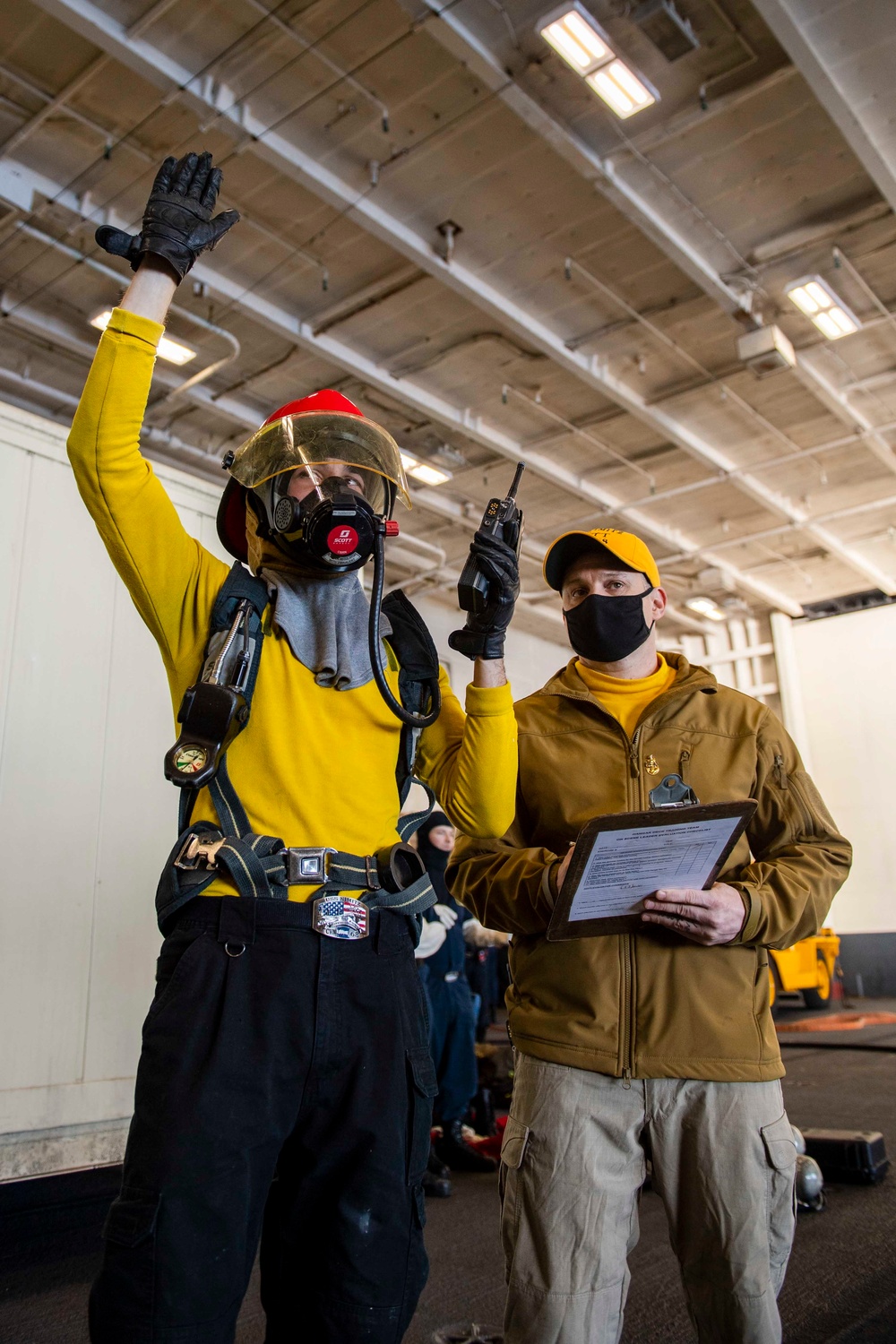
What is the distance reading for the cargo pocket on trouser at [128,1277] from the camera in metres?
1.11

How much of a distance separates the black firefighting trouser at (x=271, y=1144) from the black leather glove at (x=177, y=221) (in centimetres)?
97

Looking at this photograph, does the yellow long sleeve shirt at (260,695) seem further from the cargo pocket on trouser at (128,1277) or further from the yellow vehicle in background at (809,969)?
the yellow vehicle in background at (809,969)

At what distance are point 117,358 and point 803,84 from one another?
6.36m

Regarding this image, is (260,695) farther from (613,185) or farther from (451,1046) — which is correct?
(613,185)

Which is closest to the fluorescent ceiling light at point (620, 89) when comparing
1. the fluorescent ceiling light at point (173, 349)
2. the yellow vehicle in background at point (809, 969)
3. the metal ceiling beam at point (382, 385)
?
the metal ceiling beam at point (382, 385)

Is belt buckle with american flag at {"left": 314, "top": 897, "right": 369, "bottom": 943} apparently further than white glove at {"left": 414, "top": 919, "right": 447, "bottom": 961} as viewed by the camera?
No

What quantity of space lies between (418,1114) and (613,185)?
6.31 m

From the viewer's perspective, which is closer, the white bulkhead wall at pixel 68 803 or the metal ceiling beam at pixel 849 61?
the white bulkhead wall at pixel 68 803

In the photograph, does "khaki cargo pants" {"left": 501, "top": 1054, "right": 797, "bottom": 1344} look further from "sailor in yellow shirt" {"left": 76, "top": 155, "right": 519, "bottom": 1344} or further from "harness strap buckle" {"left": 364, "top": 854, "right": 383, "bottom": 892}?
"harness strap buckle" {"left": 364, "top": 854, "right": 383, "bottom": 892}

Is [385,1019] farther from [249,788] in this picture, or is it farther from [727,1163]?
[727,1163]

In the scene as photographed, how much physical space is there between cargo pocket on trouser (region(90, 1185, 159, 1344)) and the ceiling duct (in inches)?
248

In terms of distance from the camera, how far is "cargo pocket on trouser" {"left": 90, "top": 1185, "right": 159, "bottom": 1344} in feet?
3.64

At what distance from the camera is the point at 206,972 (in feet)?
4.13

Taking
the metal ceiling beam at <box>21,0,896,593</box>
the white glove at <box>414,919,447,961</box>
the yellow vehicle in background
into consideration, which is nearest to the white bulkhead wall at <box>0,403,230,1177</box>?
the white glove at <box>414,919,447,961</box>
